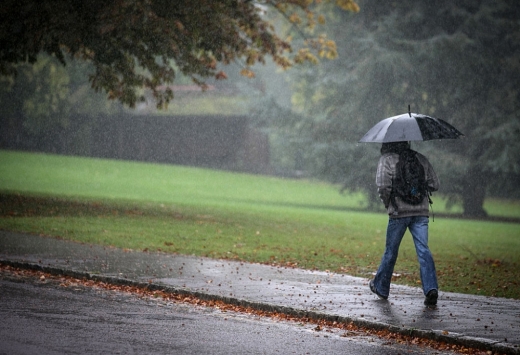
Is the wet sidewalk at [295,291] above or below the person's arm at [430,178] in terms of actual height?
below

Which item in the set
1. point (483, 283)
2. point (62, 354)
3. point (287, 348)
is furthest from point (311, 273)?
point (62, 354)

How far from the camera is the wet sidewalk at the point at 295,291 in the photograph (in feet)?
25.6

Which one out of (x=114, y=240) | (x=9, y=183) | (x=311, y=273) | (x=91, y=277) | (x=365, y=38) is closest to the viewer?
(x=91, y=277)

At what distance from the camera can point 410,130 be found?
9.37 meters

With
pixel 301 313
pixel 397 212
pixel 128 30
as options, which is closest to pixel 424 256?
pixel 397 212

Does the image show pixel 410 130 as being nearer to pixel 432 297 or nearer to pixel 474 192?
pixel 432 297

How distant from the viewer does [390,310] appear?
8805mm

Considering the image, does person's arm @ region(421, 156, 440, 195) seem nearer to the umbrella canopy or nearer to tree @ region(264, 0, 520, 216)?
the umbrella canopy

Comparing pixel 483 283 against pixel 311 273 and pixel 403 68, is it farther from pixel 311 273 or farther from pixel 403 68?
pixel 403 68

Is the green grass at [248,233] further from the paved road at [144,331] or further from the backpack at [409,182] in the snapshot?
the paved road at [144,331]

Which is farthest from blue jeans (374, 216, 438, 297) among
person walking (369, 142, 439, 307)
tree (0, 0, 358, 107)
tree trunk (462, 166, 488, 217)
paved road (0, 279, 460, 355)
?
tree trunk (462, 166, 488, 217)

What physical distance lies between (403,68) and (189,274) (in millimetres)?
26462

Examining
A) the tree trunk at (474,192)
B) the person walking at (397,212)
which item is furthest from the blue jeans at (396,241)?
the tree trunk at (474,192)

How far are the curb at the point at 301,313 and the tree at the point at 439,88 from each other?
25.0m
